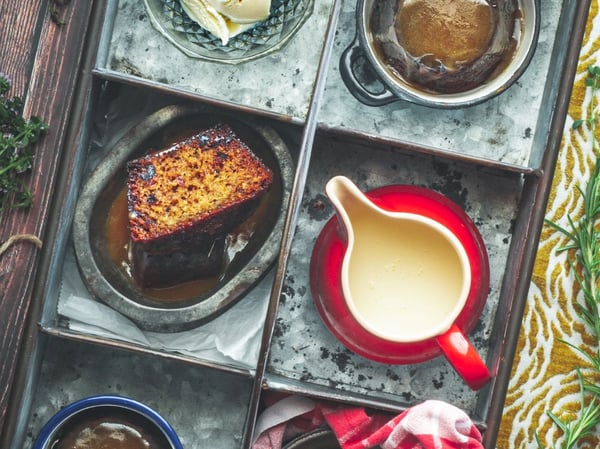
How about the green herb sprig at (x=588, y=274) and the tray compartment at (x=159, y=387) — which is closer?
the tray compartment at (x=159, y=387)

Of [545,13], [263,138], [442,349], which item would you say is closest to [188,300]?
[263,138]

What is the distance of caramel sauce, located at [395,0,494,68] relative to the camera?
3.79 feet

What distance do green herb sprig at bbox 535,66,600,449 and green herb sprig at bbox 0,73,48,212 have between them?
85cm

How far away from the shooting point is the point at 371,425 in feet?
3.83

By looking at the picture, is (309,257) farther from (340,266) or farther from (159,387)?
(159,387)

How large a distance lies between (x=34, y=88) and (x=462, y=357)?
0.78 m

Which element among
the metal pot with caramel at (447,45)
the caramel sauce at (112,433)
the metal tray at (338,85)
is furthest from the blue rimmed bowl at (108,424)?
the metal pot with caramel at (447,45)

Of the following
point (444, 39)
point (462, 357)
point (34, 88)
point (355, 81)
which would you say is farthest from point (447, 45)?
point (34, 88)

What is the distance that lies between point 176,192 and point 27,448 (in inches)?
16.8

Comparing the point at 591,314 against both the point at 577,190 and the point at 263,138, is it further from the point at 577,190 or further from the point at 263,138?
the point at 263,138

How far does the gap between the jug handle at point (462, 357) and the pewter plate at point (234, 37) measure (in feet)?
1.53

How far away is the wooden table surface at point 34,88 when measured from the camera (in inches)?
51.5

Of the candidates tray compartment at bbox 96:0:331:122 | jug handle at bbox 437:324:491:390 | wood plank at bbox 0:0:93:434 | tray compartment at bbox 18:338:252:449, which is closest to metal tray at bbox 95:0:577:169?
tray compartment at bbox 96:0:331:122

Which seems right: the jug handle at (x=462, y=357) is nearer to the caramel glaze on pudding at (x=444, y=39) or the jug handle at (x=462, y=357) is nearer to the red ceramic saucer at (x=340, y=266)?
the red ceramic saucer at (x=340, y=266)
